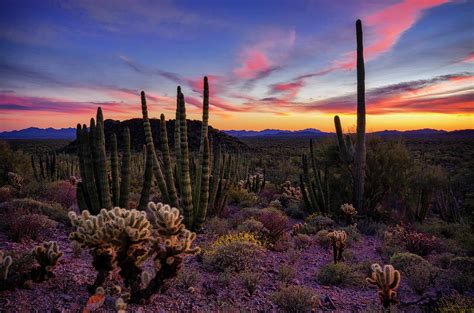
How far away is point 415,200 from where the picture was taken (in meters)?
12.6

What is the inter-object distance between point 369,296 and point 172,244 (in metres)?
3.91

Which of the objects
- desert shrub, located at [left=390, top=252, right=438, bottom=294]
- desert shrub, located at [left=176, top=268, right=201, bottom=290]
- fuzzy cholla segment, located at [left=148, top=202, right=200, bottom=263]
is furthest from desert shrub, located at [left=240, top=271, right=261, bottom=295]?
desert shrub, located at [left=390, top=252, right=438, bottom=294]

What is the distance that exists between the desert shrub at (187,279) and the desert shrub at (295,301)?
4.26ft

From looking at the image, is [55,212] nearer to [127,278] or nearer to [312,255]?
[127,278]

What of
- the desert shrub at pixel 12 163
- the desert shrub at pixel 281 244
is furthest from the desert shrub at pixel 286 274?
the desert shrub at pixel 12 163

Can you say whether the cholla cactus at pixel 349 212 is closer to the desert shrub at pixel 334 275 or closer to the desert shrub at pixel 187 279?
the desert shrub at pixel 334 275

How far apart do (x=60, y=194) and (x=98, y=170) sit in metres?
5.08

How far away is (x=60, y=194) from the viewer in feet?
36.1

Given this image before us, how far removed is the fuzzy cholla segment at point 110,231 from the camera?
3.82 metres

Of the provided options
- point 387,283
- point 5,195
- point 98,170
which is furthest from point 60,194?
point 387,283

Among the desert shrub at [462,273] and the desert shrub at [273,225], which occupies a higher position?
the desert shrub at [273,225]

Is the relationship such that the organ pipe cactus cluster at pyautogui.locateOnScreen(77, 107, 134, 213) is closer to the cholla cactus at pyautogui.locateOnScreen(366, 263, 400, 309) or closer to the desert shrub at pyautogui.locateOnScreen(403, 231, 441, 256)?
the cholla cactus at pyautogui.locateOnScreen(366, 263, 400, 309)

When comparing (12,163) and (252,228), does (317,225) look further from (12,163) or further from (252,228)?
(12,163)

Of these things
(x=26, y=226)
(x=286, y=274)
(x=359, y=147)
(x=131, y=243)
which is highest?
(x=359, y=147)
